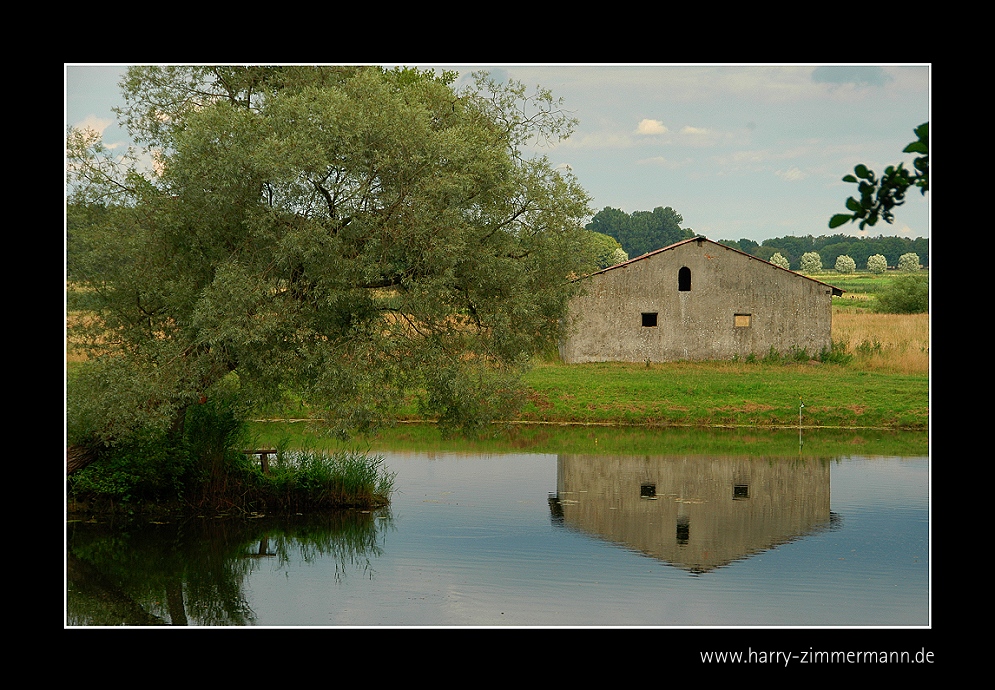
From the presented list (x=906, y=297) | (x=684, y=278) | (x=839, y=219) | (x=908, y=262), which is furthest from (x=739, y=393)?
(x=908, y=262)

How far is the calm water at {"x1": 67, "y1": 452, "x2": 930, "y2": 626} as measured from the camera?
13922 millimetres

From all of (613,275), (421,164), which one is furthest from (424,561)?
(613,275)

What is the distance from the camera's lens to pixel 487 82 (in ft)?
66.8

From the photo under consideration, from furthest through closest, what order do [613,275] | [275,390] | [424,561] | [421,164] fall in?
[613,275] → [275,390] → [421,164] → [424,561]

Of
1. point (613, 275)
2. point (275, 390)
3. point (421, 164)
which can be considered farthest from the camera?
point (613, 275)

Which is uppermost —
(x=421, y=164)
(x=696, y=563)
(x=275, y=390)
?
(x=421, y=164)

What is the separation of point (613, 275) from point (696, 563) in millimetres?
23981

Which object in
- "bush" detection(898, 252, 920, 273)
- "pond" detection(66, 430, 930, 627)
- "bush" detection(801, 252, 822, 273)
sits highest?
"bush" detection(801, 252, 822, 273)

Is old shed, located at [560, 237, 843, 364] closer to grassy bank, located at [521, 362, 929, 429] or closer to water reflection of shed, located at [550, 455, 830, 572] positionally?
grassy bank, located at [521, 362, 929, 429]

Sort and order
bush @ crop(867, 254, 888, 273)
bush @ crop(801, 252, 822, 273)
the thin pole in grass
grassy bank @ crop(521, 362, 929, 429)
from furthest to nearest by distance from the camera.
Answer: bush @ crop(801, 252, 822, 273) < bush @ crop(867, 254, 888, 273) < grassy bank @ crop(521, 362, 929, 429) < the thin pole in grass

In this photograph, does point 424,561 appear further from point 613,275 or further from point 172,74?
point 613,275

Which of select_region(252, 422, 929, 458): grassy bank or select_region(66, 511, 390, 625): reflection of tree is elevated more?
select_region(252, 422, 929, 458): grassy bank

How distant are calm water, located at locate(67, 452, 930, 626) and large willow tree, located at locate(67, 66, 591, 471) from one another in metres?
2.12

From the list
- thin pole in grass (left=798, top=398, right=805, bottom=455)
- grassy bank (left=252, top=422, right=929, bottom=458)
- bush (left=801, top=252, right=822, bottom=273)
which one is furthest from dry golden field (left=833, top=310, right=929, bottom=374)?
bush (left=801, top=252, right=822, bottom=273)
